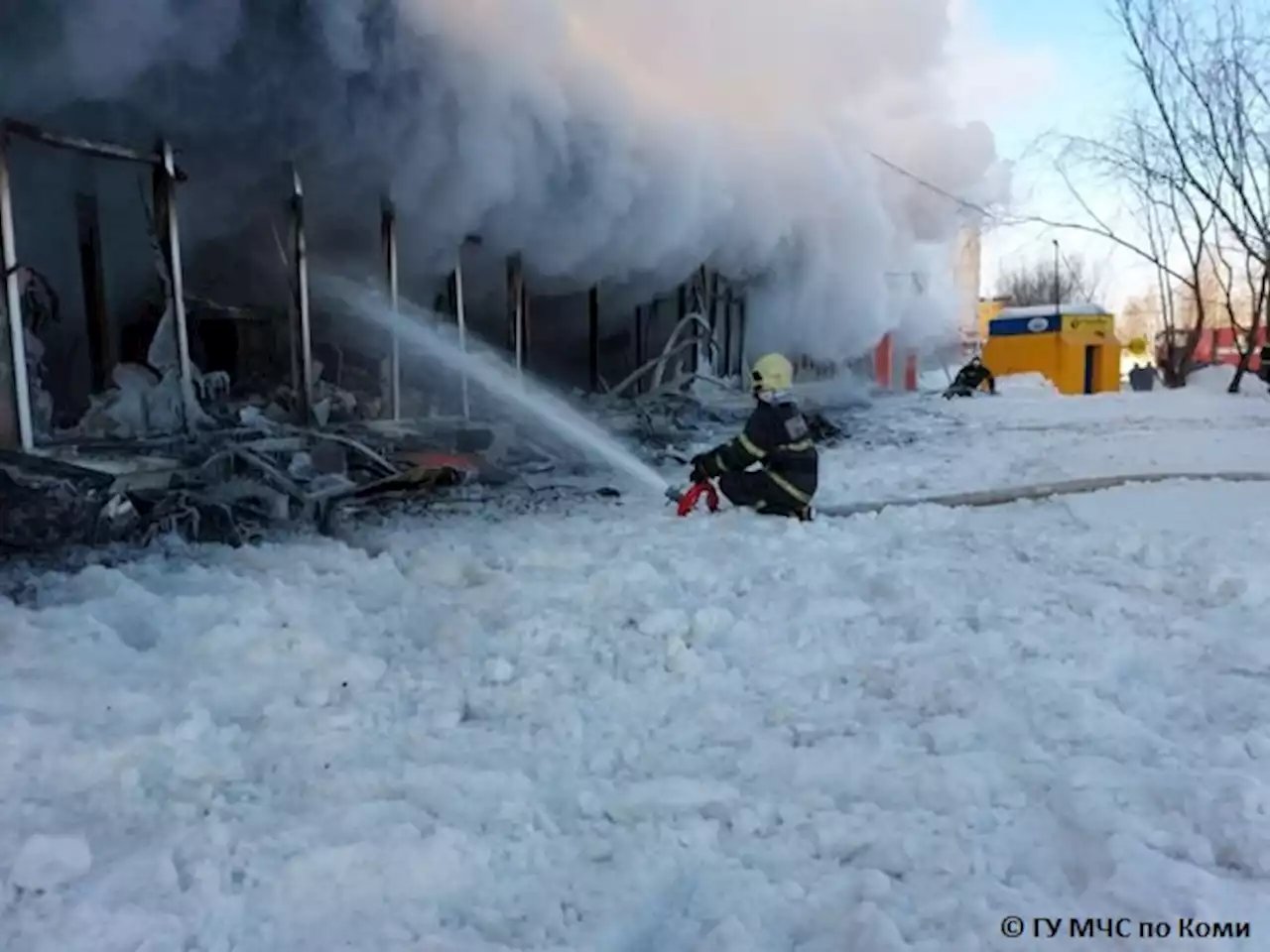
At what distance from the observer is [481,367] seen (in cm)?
719

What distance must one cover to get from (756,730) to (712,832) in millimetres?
481

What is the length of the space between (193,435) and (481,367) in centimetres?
266

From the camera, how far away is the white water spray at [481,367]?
6.50 m

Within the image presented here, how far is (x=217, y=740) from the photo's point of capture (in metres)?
2.08

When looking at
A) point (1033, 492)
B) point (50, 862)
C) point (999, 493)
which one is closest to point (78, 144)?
point (50, 862)

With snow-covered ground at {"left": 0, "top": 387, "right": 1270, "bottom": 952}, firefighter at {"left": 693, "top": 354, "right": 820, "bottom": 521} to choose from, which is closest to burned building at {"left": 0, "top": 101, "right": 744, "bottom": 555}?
snow-covered ground at {"left": 0, "top": 387, "right": 1270, "bottom": 952}

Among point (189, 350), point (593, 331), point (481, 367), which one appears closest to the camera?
point (189, 350)

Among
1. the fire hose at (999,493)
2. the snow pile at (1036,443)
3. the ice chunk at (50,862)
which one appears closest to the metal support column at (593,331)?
the snow pile at (1036,443)

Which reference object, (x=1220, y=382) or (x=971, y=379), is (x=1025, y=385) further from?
(x=1220, y=382)

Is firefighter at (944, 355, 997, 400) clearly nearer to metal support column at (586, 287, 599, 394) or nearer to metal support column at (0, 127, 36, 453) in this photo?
metal support column at (586, 287, 599, 394)

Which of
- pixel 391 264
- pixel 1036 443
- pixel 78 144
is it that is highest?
pixel 78 144

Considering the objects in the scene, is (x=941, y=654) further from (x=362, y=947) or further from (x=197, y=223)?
(x=197, y=223)

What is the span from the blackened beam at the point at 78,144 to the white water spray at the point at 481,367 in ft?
5.53

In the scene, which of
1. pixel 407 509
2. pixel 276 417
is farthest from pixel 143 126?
pixel 407 509
